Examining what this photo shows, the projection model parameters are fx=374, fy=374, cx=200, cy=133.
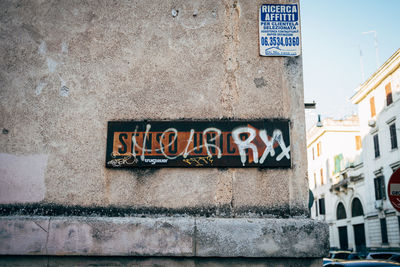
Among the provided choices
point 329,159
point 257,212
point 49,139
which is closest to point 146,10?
point 49,139

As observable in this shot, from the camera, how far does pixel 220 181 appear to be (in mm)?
3762

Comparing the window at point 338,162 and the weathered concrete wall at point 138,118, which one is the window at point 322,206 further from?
the weathered concrete wall at point 138,118

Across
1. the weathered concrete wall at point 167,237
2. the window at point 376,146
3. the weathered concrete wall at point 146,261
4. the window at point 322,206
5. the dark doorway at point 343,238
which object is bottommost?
the dark doorway at point 343,238

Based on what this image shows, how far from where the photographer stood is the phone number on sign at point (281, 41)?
4043 mm

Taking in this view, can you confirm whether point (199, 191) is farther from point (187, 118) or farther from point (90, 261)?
point (90, 261)

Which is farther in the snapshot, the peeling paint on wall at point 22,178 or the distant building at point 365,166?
the distant building at point 365,166

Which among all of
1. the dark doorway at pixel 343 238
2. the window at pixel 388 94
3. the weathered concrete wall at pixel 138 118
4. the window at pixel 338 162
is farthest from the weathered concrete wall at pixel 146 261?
the window at pixel 338 162

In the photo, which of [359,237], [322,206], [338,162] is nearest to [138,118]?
[359,237]

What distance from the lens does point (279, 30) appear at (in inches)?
162

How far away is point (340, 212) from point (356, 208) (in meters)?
3.87

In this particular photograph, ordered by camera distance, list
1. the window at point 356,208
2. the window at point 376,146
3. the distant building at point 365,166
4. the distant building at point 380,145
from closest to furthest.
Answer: the distant building at point 380,145 < the distant building at point 365,166 < the window at point 376,146 < the window at point 356,208

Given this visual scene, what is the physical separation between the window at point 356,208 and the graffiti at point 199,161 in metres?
28.9

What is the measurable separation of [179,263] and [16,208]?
1.74 m

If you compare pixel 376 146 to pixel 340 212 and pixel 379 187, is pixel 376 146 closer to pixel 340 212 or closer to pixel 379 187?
pixel 379 187
